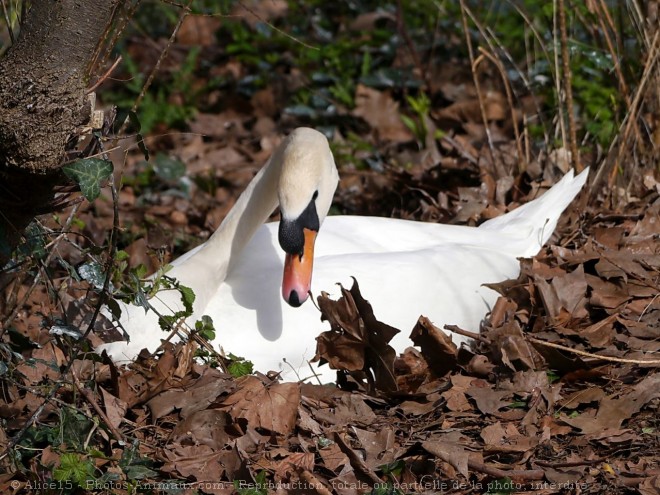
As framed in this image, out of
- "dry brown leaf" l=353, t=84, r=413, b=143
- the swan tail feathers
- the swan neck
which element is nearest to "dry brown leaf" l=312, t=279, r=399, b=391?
the swan neck

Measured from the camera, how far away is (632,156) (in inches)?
226

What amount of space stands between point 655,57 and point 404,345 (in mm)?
2268

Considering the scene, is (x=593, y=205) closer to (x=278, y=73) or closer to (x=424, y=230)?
(x=424, y=230)

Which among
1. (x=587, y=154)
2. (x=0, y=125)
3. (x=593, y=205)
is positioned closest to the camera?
(x=0, y=125)

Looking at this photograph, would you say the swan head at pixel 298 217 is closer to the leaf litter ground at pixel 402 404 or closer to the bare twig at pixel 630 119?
the leaf litter ground at pixel 402 404

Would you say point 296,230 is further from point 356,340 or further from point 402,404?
point 402,404

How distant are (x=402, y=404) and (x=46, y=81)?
71.6 inches

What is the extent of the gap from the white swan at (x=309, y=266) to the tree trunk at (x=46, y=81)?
131 cm

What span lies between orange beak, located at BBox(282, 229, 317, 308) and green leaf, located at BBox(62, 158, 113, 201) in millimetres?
1262

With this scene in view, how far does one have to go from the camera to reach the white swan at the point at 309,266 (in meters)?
4.04

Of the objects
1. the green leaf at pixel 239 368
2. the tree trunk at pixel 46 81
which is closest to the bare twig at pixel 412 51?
the green leaf at pixel 239 368

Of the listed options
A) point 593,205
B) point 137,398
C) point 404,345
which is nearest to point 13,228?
point 137,398

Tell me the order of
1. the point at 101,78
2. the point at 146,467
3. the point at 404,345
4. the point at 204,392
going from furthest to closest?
the point at 404,345 → the point at 204,392 → the point at 146,467 → the point at 101,78

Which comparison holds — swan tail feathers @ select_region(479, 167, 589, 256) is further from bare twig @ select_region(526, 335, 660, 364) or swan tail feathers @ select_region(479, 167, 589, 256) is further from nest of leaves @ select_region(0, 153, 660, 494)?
bare twig @ select_region(526, 335, 660, 364)
